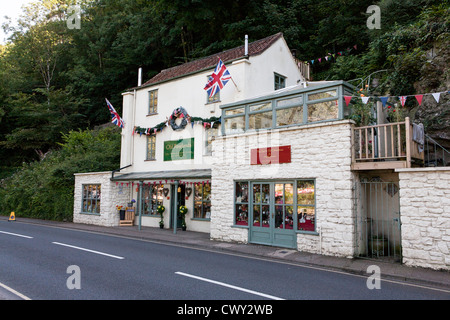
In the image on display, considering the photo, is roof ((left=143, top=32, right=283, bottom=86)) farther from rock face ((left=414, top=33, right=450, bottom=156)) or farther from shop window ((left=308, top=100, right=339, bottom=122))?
rock face ((left=414, top=33, right=450, bottom=156))

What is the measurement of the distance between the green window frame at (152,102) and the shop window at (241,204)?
29.3 feet

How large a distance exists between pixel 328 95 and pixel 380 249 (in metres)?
5.07

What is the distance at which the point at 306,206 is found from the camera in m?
10.9

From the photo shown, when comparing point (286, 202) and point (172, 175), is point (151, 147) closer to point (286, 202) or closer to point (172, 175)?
point (172, 175)

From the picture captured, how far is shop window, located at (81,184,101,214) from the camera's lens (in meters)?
19.4

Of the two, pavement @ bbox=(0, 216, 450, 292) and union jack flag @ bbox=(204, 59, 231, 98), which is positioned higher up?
union jack flag @ bbox=(204, 59, 231, 98)

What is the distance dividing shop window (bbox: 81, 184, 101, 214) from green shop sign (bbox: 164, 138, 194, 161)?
472 cm

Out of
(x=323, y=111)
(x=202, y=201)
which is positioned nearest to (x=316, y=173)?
(x=323, y=111)

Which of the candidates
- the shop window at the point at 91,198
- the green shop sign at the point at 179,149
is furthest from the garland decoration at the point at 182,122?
the shop window at the point at 91,198

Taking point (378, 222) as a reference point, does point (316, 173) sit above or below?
above

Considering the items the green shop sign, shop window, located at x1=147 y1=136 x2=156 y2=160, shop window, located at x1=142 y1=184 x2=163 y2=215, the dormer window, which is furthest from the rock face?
shop window, located at x1=147 y1=136 x2=156 y2=160

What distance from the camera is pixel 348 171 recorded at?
10.0 m

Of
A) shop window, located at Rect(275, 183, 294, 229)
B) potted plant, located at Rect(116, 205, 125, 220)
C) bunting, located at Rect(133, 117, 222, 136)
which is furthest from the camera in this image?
potted plant, located at Rect(116, 205, 125, 220)

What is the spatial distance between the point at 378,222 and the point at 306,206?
7.84 ft
